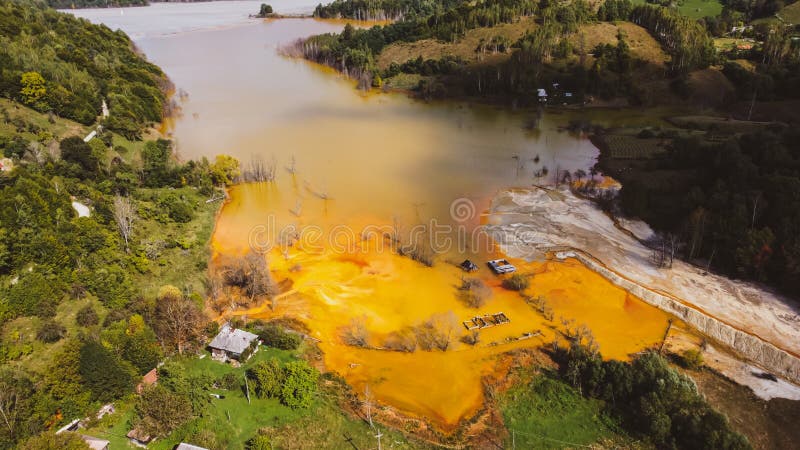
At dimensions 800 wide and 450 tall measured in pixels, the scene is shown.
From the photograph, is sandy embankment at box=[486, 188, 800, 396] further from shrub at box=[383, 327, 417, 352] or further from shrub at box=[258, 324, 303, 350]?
shrub at box=[258, 324, 303, 350]

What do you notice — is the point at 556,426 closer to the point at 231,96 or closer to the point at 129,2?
the point at 231,96

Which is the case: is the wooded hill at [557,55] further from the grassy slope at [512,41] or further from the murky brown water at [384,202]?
the murky brown water at [384,202]

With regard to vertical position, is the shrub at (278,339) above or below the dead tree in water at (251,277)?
below

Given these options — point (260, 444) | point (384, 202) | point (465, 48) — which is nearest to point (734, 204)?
point (384, 202)

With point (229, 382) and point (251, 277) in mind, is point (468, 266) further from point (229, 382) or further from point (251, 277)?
point (229, 382)

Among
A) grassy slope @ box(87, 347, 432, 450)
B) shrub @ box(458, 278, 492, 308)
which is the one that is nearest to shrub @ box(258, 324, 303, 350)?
grassy slope @ box(87, 347, 432, 450)

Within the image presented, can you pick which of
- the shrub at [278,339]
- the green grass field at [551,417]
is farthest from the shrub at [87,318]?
the green grass field at [551,417]
